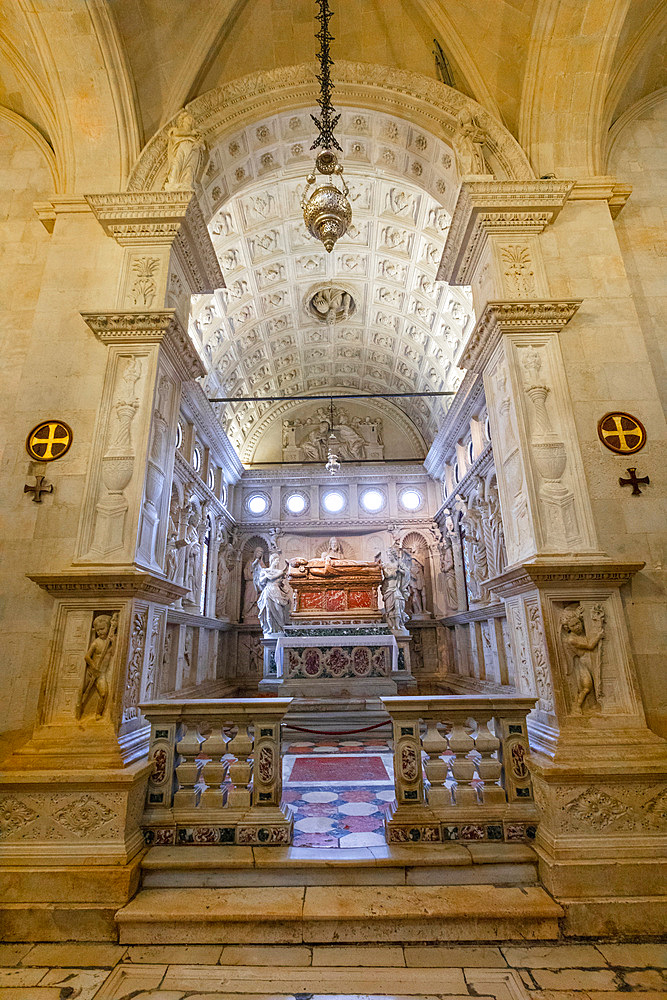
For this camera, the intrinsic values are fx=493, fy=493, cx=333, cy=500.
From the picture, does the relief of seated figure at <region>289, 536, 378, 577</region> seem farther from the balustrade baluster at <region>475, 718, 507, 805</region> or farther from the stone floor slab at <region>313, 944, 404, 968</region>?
the stone floor slab at <region>313, 944, 404, 968</region>

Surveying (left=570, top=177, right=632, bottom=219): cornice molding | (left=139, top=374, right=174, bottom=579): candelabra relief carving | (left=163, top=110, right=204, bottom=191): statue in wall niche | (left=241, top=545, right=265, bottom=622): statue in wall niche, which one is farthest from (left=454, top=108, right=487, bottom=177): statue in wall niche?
(left=241, top=545, right=265, bottom=622): statue in wall niche

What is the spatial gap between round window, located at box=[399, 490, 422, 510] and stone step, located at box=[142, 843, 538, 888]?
13.7m

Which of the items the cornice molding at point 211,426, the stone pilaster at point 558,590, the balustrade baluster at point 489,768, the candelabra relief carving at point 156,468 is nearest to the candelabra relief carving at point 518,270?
the stone pilaster at point 558,590

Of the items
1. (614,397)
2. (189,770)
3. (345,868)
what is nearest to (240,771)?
(189,770)

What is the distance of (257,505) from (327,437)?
3603 millimetres

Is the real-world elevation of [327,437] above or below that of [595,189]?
above

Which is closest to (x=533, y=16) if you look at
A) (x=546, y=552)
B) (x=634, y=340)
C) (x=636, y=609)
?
(x=634, y=340)

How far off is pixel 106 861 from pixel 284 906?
54.9 inches

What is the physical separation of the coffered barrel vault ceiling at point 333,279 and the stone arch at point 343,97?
0.76 feet

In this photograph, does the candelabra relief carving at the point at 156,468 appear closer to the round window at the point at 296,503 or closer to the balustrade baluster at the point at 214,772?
the balustrade baluster at the point at 214,772

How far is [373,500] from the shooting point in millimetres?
17484

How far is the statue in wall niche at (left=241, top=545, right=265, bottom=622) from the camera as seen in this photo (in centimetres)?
1611

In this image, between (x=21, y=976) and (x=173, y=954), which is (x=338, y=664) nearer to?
(x=173, y=954)

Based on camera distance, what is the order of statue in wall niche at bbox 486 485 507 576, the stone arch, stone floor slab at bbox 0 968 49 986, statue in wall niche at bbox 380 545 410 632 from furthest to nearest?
statue in wall niche at bbox 380 545 410 632, statue in wall niche at bbox 486 485 507 576, the stone arch, stone floor slab at bbox 0 968 49 986
